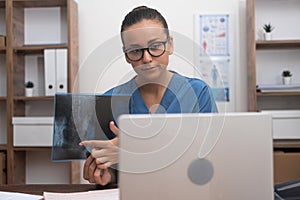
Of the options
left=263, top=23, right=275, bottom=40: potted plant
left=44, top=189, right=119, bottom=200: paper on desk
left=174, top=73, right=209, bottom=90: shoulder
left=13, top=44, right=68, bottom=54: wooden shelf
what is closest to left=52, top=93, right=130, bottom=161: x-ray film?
left=44, top=189, right=119, bottom=200: paper on desk

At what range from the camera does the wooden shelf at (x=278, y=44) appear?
2730 millimetres

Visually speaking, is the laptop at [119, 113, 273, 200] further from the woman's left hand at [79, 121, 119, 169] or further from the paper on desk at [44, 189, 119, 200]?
the paper on desk at [44, 189, 119, 200]

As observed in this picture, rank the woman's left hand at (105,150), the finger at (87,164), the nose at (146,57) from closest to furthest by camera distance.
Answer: the woman's left hand at (105,150)
the nose at (146,57)
the finger at (87,164)

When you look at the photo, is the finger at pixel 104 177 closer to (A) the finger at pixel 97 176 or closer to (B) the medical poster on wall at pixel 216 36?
(A) the finger at pixel 97 176

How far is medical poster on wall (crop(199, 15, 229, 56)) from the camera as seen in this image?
302 cm

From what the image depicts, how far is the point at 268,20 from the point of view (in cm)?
299

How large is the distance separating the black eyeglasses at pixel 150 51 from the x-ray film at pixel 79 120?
0.13m

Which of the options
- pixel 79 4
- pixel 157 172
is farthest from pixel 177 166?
pixel 79 4

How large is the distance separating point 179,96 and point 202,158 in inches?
13.6

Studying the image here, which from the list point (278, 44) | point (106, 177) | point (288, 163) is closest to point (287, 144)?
point (288, 163)

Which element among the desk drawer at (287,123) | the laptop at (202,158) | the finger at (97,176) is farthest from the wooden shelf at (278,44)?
the laptop at (202,158)

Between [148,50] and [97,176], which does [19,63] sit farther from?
[148,50]

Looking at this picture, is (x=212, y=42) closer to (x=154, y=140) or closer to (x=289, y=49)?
(x=289, y=49)

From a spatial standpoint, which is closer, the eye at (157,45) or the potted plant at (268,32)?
the eye at (157,45)
